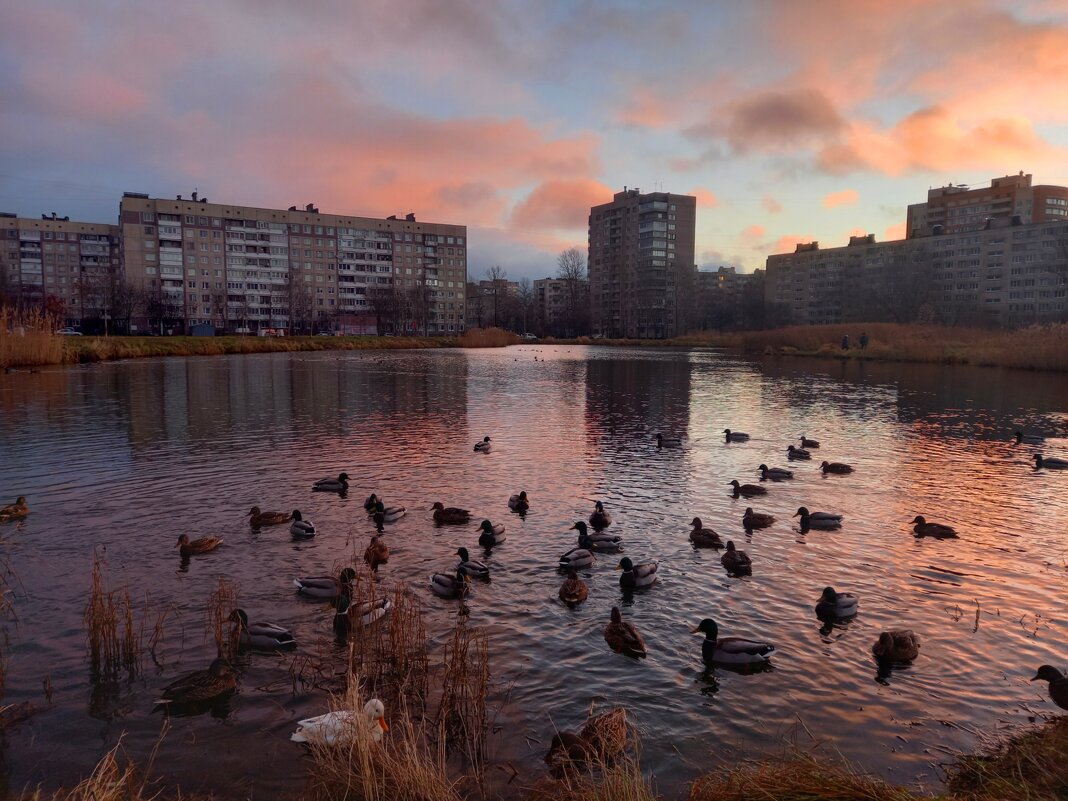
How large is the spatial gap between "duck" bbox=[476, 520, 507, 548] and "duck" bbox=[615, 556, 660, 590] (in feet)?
9.94

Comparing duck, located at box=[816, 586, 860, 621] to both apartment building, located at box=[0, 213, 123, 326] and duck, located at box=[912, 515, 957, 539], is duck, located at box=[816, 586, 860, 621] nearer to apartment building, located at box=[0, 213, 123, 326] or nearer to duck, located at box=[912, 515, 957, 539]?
duck, located at box=[912, 515, 957, 539]

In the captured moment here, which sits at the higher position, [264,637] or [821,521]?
[821,521]

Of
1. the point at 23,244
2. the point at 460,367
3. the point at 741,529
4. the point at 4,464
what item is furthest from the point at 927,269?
the point at 23,244

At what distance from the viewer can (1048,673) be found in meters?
8.34

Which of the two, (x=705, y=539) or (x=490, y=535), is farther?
(x=490, y=535)

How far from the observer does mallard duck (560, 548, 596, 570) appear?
12438 millimetres

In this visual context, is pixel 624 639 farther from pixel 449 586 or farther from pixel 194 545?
pixel 194 545

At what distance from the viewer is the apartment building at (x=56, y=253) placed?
489 feet

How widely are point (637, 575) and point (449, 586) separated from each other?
132 inches

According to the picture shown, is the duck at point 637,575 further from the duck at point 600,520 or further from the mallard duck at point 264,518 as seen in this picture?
the mallard duck at point 264,518

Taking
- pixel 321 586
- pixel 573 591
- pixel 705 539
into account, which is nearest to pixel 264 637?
pixel 321 586

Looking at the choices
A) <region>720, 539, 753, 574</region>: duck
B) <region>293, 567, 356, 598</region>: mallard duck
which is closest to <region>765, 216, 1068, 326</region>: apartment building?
<region>720, 539, 753, 574</region>: duck

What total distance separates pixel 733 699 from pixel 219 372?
55035mm

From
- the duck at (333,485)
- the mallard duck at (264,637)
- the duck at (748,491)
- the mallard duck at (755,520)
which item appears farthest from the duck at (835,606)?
the duck at (333,485)
